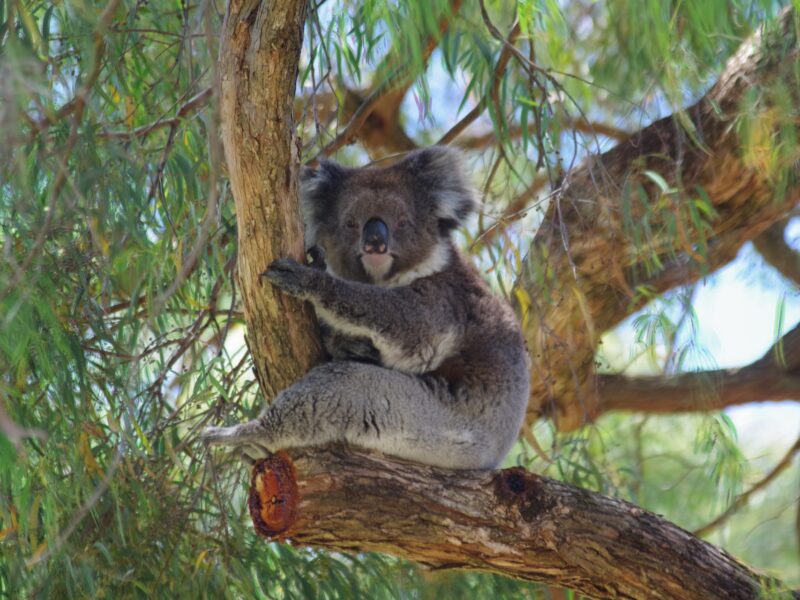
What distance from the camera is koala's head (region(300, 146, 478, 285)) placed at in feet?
11.9

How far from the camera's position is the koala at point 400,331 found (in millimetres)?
3090

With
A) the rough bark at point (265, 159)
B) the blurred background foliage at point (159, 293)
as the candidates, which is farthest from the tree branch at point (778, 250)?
the rough bark at point (265, 159)

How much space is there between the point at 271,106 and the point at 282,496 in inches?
43.2

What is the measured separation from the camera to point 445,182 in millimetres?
3781

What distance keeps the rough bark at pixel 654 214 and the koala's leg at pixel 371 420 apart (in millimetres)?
768

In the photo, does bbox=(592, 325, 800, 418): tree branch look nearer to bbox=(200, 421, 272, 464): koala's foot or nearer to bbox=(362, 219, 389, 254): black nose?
bbox=(362, 219, 389, 254): black nose

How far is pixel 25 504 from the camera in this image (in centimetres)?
302

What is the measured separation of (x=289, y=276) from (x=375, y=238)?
58cm

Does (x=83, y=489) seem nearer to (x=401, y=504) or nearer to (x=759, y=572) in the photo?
(x=401, y=504)

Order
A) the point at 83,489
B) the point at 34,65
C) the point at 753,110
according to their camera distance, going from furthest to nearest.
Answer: the point at 753,110, the point at 83,489, the point at 34,65

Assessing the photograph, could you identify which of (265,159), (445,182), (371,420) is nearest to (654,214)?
(445,182)

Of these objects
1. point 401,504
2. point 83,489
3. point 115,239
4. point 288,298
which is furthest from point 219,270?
point 401,504

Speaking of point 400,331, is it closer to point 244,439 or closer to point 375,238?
point 375,238

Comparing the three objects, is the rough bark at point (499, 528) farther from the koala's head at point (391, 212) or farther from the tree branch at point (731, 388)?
the tree branch at point (731, 388)
